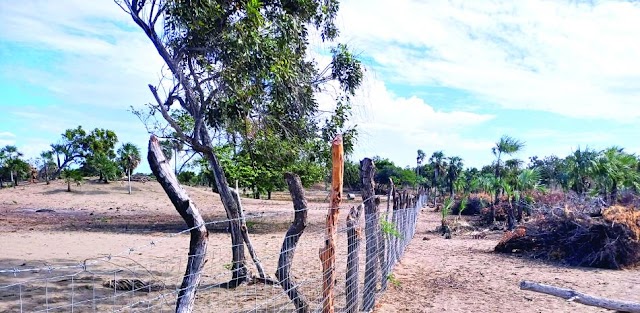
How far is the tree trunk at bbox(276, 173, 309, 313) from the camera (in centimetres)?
551

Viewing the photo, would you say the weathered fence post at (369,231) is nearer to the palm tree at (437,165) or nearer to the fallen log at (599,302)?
the fallen log at (599,302)

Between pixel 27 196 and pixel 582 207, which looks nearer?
pixel 582 207

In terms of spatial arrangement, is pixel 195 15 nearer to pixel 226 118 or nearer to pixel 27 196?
pixel 226 118

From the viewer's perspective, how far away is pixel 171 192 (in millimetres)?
3771

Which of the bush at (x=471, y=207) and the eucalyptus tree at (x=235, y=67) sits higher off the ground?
Result: the eucalyptus tree at (x=235, y=67)

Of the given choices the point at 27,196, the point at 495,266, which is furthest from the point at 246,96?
the point at 27,196

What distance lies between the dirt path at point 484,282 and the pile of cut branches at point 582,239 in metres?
0.51

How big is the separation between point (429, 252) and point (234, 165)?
6.78m

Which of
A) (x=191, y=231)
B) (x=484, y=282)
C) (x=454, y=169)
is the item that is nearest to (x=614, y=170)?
(x=484, y=282)

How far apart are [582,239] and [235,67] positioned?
30.5ft

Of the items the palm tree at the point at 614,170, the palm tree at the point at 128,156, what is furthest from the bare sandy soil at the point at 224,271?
the palm tree at the point at 128,156

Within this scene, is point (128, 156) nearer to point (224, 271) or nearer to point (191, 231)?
point (224, 271)

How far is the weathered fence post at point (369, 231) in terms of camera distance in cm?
685

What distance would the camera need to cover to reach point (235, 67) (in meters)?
8.77
